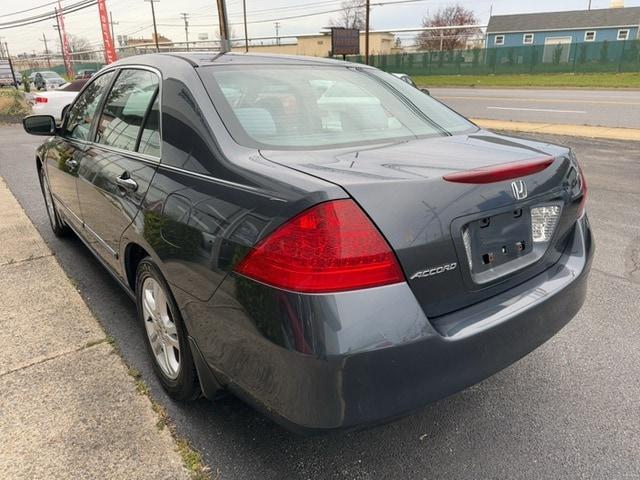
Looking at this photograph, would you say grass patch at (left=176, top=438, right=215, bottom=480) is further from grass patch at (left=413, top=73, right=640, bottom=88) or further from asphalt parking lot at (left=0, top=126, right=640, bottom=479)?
grass patch at (left=413, top=73, right=640, bottom=88)

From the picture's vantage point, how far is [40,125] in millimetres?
4051

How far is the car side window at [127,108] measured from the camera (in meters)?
2.58

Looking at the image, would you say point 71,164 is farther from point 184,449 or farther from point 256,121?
point 184,449

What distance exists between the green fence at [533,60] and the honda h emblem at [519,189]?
39.1m

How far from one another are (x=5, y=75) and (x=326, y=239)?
44.5m

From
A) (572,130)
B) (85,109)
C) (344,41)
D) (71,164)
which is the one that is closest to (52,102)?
(85,109)

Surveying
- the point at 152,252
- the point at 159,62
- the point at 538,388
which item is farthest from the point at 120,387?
the point at 538,388

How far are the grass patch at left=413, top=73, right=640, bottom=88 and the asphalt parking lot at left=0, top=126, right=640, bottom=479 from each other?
28.5 meters

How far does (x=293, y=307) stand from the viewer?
151 cm

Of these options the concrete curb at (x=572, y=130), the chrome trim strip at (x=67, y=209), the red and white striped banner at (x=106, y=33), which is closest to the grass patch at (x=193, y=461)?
the chrome trim strip at (x=67, y=209)

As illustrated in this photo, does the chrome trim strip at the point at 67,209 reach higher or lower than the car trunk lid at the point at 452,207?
A: lower

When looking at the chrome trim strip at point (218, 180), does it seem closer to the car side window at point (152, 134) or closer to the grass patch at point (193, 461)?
the car side window at point (152, 134)

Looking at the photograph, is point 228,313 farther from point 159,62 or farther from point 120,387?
point 159,62

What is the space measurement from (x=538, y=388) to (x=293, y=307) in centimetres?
167
